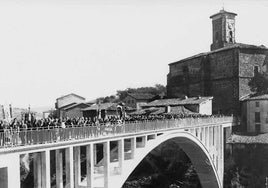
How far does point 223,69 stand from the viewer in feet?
161

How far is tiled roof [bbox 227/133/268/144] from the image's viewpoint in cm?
3990

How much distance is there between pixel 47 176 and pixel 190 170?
30.7 m

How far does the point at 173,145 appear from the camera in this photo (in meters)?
45.7

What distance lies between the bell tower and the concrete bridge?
26079 mm

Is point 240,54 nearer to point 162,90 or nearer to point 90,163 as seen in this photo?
point 90,163

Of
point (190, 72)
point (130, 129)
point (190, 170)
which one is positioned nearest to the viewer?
point (130, 129)

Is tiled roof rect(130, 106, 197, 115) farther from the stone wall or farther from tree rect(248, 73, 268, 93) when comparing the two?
tree rect(248, 73, 268, 93)

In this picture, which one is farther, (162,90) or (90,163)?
(162,90)

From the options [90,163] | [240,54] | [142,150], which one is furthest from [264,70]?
[90,163]

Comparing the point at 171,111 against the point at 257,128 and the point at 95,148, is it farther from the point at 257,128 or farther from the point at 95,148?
the point at 95,148

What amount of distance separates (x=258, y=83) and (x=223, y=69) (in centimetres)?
509

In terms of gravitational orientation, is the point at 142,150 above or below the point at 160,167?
above

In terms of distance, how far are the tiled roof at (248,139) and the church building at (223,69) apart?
203 inches

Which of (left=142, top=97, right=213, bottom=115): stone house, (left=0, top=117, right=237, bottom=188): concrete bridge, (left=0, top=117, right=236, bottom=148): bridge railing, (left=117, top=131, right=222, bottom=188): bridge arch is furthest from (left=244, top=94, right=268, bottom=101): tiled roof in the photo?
(left=0, top=117, right=236, bottom=148): bridge railing
